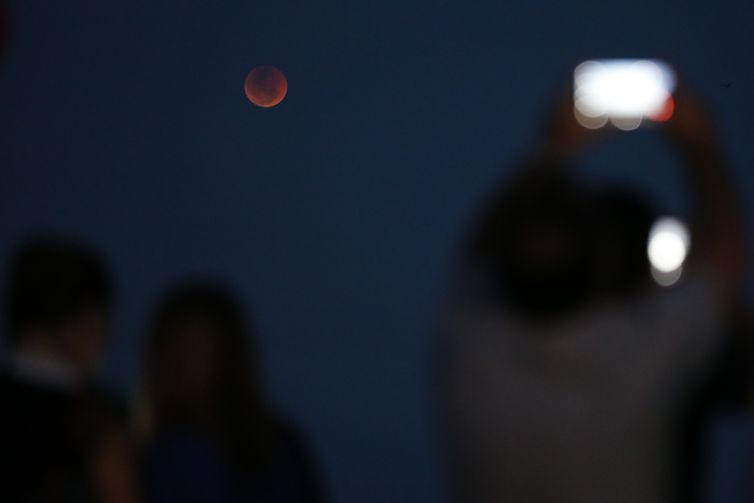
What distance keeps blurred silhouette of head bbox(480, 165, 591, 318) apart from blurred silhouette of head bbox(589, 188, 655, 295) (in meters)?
0.01

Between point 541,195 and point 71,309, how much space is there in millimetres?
645

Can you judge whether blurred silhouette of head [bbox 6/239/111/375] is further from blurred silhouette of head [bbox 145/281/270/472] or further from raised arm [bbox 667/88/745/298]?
raised arm [bbox 667/88/745/298]

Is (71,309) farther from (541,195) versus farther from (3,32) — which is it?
(3,32)

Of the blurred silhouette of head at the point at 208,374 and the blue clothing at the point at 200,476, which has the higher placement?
the blurred silhouette of head at the point at 208,374

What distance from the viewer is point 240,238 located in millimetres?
3135

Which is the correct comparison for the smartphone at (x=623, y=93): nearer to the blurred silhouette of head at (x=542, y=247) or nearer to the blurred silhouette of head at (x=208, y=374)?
the blurred silhouette of head at (x=542, y=247)

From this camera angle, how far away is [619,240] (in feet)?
3.73

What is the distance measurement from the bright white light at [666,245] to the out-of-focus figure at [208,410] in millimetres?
624

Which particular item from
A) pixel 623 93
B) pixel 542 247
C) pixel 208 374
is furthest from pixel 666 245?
pixel 208 374

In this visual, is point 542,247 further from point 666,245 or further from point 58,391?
point 58,391

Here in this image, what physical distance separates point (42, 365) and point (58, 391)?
1.4 inches

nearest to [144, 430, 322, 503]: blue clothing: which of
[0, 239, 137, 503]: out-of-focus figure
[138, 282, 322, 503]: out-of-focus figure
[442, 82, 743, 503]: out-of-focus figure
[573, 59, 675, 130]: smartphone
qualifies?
[138, 282, 322, 503]: out-of-focus figure

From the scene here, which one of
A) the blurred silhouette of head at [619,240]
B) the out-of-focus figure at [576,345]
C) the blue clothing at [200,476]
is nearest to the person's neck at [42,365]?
the blue clothing at [200,476]

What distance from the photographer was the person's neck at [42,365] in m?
1.40
